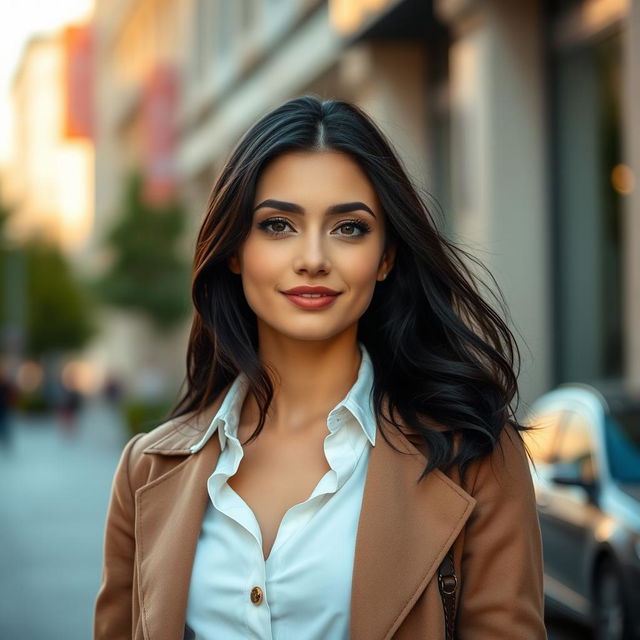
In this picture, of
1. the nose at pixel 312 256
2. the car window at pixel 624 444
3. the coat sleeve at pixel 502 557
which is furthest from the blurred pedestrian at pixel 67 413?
the coat sleeve at pixel 502 557

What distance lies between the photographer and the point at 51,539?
1436 centimetres

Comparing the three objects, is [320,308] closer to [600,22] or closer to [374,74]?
[600,22]

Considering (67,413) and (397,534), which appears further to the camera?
(67,413)

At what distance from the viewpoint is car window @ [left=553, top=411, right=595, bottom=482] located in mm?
8070

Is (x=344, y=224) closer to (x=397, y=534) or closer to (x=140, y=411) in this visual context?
(x=397, y=534)

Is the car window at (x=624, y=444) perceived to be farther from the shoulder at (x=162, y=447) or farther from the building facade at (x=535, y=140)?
the shoulder at (x=162, y=447)

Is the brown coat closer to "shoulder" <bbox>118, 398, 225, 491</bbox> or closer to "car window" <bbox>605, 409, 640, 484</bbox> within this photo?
"shoulder" <bbox>118, 398, 225, 491</bbox>

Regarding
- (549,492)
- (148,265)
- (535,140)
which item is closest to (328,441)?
(549,492)

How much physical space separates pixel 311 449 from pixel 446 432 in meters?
0.28

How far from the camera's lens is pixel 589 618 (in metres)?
7.70

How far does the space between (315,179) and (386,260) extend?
26 centimetres

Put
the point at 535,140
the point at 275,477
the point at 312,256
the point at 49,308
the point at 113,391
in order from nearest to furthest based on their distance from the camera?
the point at 312,256
the point at 275,477
the point at 535,140
the point at 113,391
the point at 49,308

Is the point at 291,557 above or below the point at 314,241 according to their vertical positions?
below

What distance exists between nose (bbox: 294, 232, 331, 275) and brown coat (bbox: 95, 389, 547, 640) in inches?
13.5
